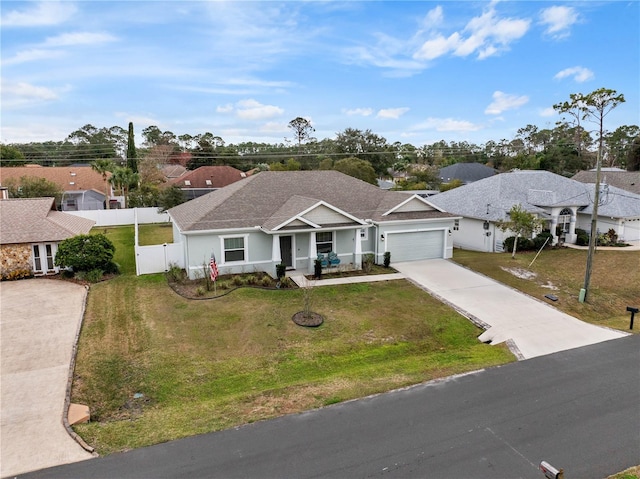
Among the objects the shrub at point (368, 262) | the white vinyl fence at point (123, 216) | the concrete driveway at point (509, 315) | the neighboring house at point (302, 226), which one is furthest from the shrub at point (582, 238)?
the white vinyl fence at point (123, 216)

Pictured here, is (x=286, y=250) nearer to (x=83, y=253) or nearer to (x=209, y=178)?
(x=83, y=253)

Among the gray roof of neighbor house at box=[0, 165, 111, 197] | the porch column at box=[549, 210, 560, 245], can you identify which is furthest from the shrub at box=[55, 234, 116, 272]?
the gray roof of neighbor house at box=[0, 165, 111, 197]

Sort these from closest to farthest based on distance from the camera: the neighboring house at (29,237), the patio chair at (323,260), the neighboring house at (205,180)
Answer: the neighboring house at (29,237), the patio chair at (323,260), the neighboring house at (205,180)

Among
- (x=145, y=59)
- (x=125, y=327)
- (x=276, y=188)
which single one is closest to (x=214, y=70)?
(x=145, y=59)

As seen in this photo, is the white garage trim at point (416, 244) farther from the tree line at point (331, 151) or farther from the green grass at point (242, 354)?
the tree line at point (331, 151)

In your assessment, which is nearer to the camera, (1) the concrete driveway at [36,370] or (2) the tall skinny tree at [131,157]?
(1) the concrete driveway at [36,370]

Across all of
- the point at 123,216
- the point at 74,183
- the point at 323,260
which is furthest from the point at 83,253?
the point at 74,183

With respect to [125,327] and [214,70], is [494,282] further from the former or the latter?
[214,70]

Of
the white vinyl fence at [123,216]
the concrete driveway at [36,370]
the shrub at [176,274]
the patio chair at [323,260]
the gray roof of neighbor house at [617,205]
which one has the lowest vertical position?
the concrete driveway at [36,370]
